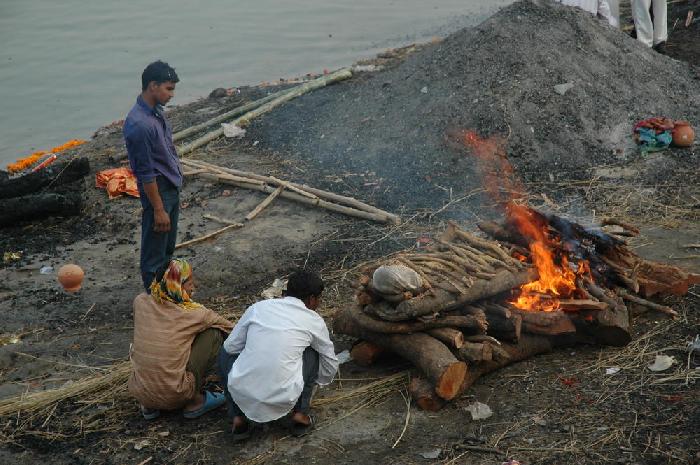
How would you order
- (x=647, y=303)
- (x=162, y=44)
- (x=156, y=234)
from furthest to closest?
(x=162, y=44) → (x=156, y=234) → (x=647, y=303)

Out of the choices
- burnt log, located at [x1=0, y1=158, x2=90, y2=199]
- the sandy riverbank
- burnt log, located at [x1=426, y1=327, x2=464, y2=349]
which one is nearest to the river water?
the sandy riverbank

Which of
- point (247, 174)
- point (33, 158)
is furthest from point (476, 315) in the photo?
point (33, 158)

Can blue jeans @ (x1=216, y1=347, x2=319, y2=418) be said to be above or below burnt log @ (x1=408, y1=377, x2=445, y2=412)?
above

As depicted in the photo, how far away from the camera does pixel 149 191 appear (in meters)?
6.33

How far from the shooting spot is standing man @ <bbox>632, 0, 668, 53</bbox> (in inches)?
516

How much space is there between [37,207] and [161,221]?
3.51 meters

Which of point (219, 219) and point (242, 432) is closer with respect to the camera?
point (242, 432)

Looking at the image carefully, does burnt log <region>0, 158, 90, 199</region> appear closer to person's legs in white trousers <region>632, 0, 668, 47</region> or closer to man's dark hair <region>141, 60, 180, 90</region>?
man's dark hair <region>141, 60, 180, 90</region>

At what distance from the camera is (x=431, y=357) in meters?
5.19

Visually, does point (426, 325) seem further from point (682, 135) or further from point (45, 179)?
point (45, 179)

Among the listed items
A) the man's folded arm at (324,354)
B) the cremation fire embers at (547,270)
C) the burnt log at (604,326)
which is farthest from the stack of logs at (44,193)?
the burnt log at (604,326)

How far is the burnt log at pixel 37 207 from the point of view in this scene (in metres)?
9.13

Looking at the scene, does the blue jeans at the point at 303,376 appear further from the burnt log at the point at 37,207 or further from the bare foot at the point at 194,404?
the burnt log at the point at 37,207

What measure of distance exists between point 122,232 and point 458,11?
13.7 metres
